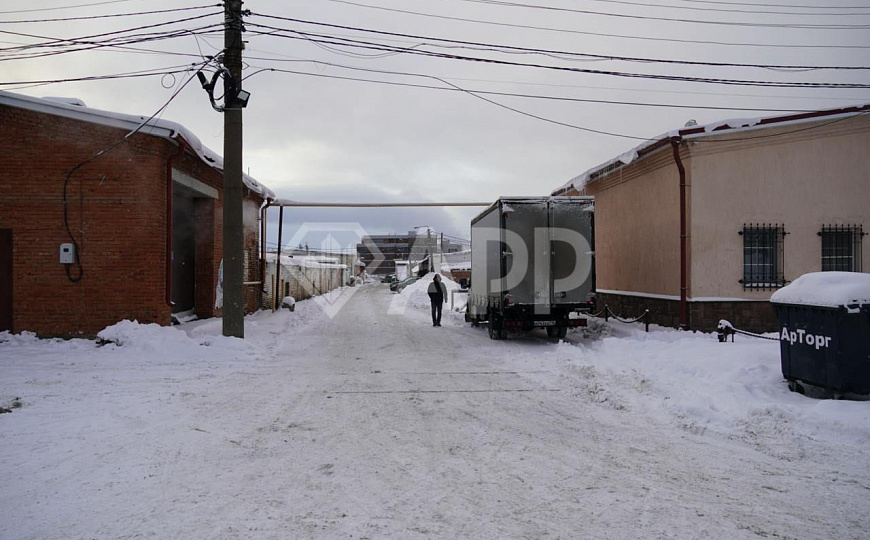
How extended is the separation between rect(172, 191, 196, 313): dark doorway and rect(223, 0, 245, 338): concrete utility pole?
13.3ft

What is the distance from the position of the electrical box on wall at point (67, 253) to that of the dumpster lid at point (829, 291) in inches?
521

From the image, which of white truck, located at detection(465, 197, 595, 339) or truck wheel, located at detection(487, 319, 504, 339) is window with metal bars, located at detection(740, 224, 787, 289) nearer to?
white truck, located at detection(465, 197, 595, 339)

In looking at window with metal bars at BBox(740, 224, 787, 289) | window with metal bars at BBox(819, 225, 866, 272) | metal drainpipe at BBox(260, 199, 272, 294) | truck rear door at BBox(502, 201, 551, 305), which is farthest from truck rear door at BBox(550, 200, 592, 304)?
metal drainpipe at BBox(260, 199, 272, 294)

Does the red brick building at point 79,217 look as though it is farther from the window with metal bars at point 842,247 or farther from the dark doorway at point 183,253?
the window with metal bars at point 842,247

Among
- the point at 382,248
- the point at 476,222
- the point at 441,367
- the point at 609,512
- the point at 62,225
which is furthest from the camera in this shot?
the point at 382,248

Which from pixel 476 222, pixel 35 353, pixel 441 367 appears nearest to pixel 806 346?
pixel 441 367

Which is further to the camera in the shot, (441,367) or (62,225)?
(62,225)

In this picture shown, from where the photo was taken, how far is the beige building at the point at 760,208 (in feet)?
44.5

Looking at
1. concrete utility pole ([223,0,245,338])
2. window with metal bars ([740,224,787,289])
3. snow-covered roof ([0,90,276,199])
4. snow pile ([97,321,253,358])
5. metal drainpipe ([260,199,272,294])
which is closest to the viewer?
snow pile ([97,321,253,358])

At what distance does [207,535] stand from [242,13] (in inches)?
453

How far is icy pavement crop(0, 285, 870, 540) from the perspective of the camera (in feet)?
12.0

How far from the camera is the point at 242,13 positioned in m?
11.9

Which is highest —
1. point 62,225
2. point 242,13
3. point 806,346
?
point 242,13

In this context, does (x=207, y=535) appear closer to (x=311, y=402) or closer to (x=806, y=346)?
(x=311, y=402)
